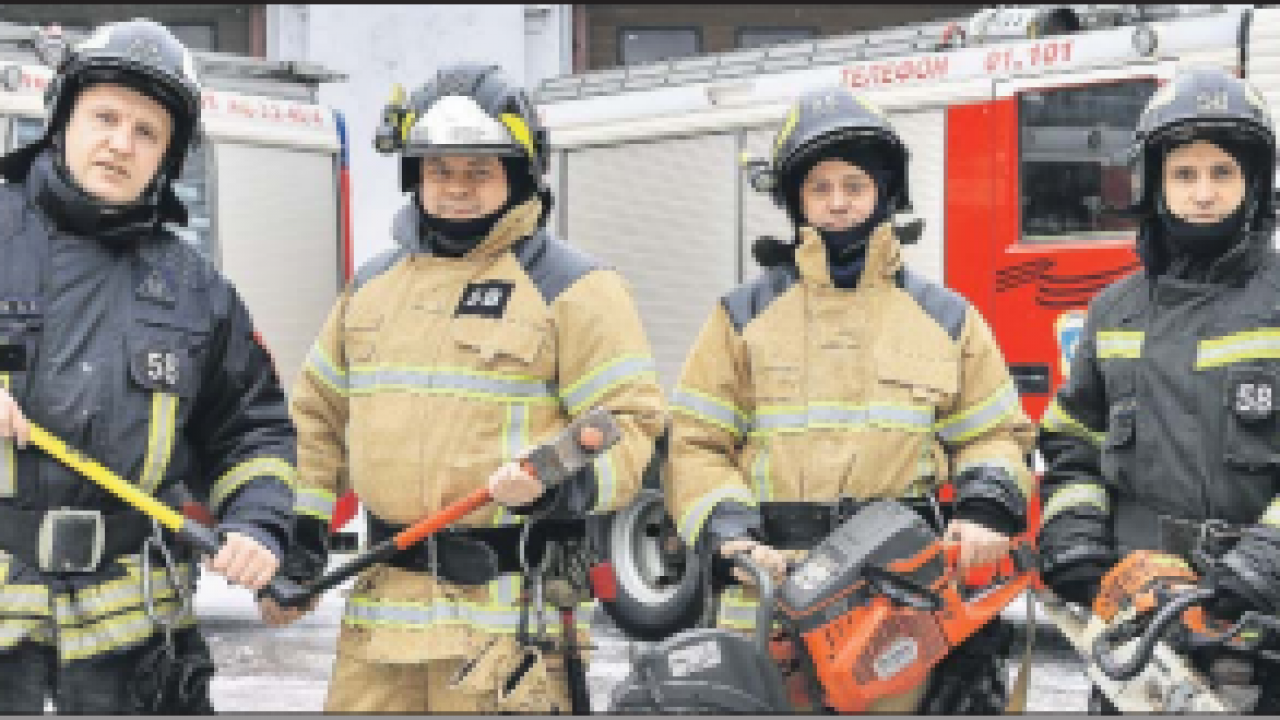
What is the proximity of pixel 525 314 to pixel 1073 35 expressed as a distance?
3991mm

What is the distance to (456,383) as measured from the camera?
3.35 meters

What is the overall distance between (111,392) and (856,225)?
1.57m

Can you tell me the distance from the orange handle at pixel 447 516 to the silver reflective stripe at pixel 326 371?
0.46m

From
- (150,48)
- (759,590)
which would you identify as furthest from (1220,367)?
(150,48)

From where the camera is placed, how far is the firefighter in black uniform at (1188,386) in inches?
123

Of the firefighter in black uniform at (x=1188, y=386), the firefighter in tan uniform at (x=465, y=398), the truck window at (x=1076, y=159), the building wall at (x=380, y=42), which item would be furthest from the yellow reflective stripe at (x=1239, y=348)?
the building wall at (x=380, y=42)

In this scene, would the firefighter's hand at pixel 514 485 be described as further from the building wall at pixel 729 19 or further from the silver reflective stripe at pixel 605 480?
the building wall at pixel 729 19

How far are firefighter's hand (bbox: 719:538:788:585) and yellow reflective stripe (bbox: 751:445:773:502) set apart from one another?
170mm

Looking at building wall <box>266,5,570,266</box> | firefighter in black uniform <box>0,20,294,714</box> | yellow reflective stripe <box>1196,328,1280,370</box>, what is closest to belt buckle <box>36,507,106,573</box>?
firefighter in black uniform <box>0,20,294,714</box>

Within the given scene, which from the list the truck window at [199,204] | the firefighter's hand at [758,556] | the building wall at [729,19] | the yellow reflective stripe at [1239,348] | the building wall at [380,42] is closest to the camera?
the yellow reflective stripe at [1239,348]

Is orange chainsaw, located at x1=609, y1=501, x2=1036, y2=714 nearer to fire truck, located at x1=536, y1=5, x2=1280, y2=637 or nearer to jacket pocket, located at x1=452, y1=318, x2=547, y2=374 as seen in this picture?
jacket pocket, located at x1=452, y1=318, x2=547, y2=374

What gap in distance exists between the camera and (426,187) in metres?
3.47

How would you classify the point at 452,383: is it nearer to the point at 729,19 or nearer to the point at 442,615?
the point at 442,615

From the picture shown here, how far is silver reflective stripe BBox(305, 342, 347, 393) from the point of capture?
11.6ft
